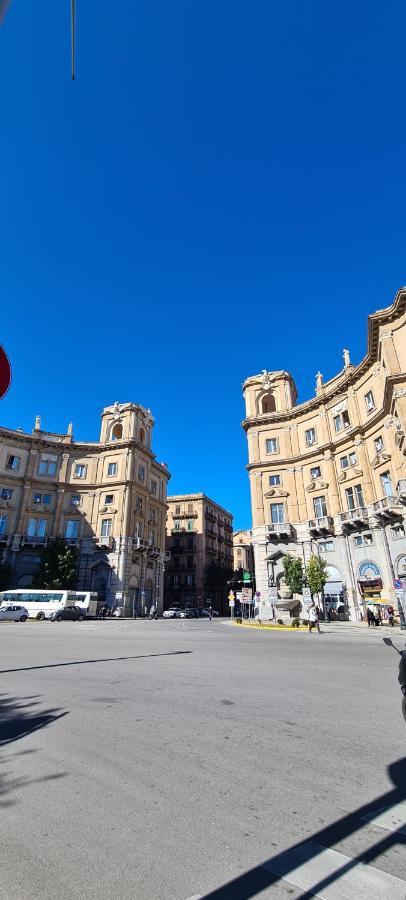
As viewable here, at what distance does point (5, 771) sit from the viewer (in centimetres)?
412

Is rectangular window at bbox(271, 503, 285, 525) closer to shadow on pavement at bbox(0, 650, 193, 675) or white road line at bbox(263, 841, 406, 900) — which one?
shadow on pavement at bbox(0, 650, 193, 675)

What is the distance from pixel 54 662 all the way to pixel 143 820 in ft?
28.9

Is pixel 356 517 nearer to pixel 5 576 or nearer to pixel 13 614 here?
pixel 13 614

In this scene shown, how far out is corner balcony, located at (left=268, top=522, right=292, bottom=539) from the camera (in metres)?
38.9

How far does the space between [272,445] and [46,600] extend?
25797mm

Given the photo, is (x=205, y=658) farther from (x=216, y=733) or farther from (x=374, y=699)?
(x=216, y=733)

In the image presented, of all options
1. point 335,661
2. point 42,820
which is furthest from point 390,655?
point 42,820

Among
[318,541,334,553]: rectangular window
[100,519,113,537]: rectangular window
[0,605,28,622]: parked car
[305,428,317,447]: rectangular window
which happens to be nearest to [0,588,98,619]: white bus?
[0,605,28,622]: parked car

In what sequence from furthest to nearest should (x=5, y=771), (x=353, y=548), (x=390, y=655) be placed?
(x=353, y=548), (x=390, y=655), (x=5, y=771)

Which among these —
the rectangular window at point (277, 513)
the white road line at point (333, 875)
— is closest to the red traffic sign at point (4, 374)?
the white road line at point (333, 875)

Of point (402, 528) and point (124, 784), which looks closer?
point (124, 784)

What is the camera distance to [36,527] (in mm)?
48688

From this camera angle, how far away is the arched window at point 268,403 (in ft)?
154

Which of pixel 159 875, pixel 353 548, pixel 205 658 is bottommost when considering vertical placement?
A: pixel 159 875
